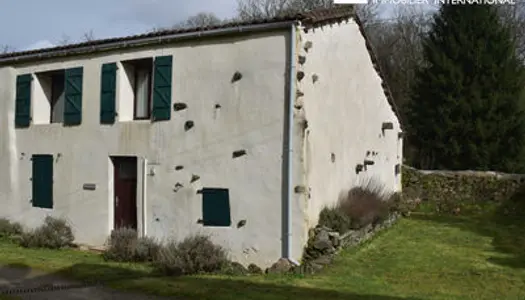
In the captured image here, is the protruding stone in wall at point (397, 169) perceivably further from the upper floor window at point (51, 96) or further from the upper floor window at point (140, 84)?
the upper floor window at point (51, 96)

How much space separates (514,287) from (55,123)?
40.1 feet

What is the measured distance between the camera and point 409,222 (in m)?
16.6

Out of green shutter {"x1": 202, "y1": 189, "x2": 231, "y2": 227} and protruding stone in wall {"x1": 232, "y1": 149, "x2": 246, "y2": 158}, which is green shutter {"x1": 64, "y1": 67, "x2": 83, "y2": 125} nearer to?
green shutter {"x1": 202, "y1": 189, "x2": 231, "y2": 227}

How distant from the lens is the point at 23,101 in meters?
15.3

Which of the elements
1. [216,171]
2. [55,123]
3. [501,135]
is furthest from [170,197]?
[501,135]

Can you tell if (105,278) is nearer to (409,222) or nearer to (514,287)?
(514,287)

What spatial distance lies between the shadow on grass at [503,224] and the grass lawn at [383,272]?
49 mm

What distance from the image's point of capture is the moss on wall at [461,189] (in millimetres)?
18812

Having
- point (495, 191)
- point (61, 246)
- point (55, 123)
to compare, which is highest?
point (55, 123)

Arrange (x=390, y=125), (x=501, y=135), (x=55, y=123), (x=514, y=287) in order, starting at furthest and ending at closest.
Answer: (x=501, y=135), (x=390, y=125), (x=55, y=123), (x=514, y=287)

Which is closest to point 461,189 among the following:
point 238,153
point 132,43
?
point 238,153

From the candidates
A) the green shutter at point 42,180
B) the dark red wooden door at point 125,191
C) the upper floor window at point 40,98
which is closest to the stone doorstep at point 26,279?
the dark red wooden door at point 125,191

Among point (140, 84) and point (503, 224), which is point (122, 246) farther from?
point (503, 224)

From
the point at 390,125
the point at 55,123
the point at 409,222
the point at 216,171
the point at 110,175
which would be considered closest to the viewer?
the point at 216,171
